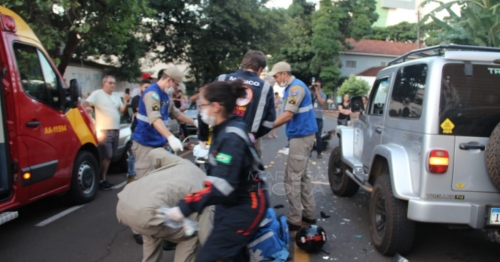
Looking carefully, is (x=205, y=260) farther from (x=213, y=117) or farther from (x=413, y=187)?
(x=413, y=187)

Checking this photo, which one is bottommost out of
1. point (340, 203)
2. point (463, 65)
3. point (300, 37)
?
point (340, 203)

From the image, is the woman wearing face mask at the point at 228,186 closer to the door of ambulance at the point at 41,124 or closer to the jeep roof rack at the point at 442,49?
the jeep roof rack at the point at 442,49

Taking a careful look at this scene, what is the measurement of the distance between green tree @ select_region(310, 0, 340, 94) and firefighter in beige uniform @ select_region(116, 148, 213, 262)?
1245 inches

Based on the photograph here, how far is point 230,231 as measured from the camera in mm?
2375

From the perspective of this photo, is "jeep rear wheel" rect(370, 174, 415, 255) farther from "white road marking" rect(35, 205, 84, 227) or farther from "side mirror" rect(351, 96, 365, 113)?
"white road marking" rect(35, 205, 84, 227)

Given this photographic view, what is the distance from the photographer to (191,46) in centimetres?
2230

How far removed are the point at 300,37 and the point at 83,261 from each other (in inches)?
1327

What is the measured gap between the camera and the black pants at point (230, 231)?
2.37 m

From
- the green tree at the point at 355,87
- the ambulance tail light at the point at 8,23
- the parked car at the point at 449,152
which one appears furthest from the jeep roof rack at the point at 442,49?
the green tree at the point at 355,87

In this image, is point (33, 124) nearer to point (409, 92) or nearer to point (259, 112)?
point (259, 112)

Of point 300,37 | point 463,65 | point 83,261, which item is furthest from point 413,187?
point 300,37

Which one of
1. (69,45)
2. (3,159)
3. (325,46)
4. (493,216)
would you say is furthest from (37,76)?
(325,46)

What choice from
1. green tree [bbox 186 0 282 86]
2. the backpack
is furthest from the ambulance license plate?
green tree [bbox 186 0 282 86]

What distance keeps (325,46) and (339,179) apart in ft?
92.1
